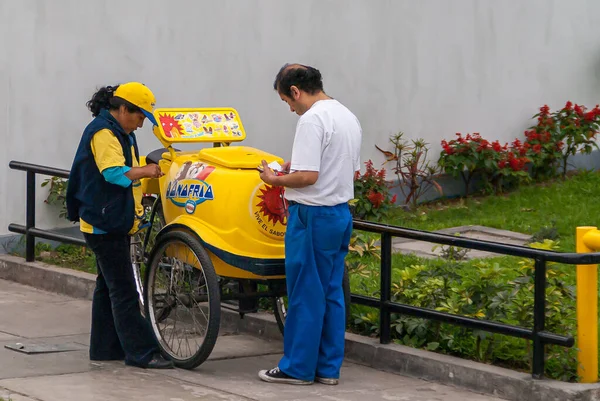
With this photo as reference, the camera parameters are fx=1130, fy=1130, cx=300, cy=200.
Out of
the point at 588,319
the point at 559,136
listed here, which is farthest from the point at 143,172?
the point at 559,136

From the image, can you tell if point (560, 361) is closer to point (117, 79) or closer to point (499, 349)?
point (499, 349)

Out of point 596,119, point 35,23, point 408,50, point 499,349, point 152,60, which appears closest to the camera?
point 499,349

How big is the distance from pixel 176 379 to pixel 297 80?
178 centimetres

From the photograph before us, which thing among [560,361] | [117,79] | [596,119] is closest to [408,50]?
[596,119]

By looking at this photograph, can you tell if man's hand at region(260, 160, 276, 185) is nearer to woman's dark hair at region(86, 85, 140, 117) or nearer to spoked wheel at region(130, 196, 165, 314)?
woman's dark hair at region(86, 85, 140, 117)

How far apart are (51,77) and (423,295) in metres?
4.09

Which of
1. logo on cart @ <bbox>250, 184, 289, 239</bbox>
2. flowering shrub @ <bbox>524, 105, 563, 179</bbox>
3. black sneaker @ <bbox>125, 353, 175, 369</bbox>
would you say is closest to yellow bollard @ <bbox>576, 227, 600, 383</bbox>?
logo on cart @ <bbox>250, 184, 289, 239</bbox>

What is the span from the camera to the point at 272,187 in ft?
20.7

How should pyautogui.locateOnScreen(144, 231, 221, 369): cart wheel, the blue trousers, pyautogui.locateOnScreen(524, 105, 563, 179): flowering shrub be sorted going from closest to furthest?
1. the blue trousers
2. pyautogui.locateOnScreen(144, 231, 221, 369): cart wheel
3. pyautogui.locateOnScreen(524, 105, 563, 179): flowering shrub

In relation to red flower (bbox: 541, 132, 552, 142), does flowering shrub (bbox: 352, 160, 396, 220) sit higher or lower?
lower

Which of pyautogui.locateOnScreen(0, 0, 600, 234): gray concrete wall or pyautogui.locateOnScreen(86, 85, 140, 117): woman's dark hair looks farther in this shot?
pyautogui.locateOnScreen(0, 0, 600, 234): gray concrete wall

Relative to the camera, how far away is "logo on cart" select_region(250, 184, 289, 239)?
627 centimetres

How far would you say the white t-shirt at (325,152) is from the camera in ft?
19.6

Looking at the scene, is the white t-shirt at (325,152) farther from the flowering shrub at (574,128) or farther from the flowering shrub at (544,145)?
the flowering shrub at (574,128)
